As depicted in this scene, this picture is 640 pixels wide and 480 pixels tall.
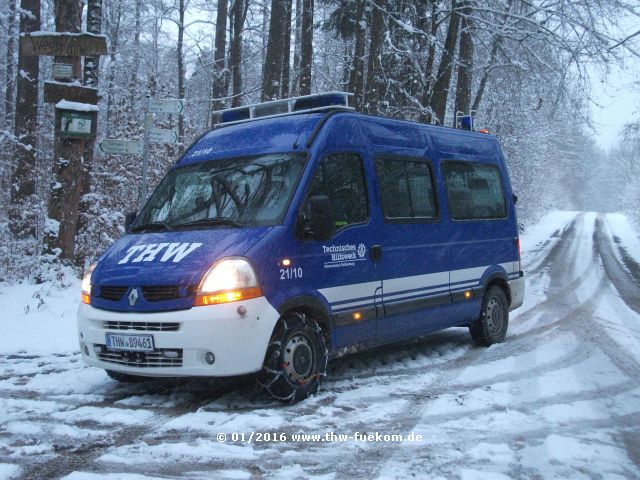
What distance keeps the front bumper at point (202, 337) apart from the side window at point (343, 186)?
130 cm

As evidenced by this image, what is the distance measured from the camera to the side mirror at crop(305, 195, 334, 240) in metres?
5.26

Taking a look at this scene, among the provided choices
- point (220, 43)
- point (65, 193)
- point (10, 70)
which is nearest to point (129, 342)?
point (65, 193)

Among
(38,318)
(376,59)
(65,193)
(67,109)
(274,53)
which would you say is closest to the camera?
(38,318)

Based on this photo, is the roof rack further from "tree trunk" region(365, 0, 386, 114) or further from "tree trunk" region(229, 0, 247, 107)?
"tree trunk" region(229, 0, 247, 107)

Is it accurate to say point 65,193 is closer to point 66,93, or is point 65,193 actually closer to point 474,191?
point 66,93

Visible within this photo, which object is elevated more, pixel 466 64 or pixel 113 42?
pixel 113 42

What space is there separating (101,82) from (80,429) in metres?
20.3

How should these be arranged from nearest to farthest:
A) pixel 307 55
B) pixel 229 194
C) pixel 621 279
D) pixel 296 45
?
pixel 229 194, pixel 307 55, pixel 621 279, pixel 296 45

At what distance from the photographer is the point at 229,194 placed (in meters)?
5.76

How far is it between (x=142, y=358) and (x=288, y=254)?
4.74ft

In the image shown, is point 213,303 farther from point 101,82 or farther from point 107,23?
point 107,23

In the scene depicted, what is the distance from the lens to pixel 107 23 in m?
23.7

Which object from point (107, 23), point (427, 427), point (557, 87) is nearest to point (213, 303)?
point (427, 427)

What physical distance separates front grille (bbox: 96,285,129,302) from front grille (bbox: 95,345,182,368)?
16.9 inches
